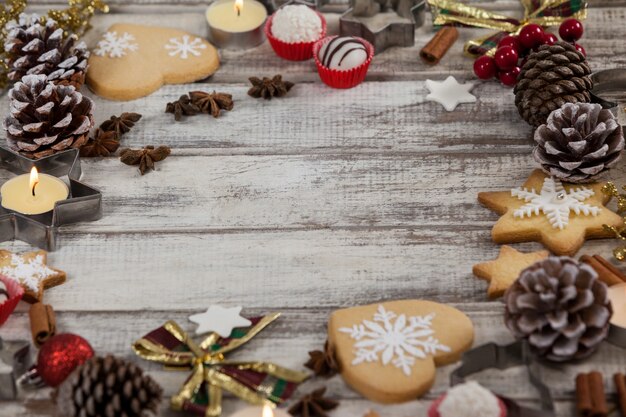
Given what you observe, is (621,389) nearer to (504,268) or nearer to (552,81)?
(504,268)

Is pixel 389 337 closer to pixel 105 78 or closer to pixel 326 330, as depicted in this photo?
pixel 326 330

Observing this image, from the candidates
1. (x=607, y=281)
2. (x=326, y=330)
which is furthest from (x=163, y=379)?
(x=607, y=281)

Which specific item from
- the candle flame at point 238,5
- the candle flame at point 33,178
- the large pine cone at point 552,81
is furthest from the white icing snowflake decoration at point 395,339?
the candle flame at point 238,5

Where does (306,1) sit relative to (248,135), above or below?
above

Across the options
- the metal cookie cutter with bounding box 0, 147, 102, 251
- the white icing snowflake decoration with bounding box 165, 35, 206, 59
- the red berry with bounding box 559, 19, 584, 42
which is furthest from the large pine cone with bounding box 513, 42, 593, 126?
the metal cookie cutter with bounding box 0, 147, 102, 251

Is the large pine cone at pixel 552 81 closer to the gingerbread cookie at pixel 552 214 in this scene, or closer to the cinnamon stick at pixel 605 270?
the gingerbread cookie at pixel 552 214
